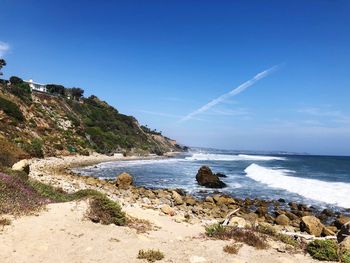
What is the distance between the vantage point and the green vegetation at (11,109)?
59.1 metres

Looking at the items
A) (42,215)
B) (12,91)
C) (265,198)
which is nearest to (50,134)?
(12,91)

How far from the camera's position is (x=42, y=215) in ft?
40.9

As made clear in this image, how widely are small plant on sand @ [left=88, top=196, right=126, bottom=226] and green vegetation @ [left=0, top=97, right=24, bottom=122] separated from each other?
52142 millimetres

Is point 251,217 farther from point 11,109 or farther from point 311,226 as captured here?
point 11,109

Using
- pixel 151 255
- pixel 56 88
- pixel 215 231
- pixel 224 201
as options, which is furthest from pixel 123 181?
pixel 56 88

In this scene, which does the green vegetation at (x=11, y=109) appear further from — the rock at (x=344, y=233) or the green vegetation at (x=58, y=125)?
the rock at (x=344, y=233)

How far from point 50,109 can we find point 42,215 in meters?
76.2

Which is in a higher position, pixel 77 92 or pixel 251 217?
pixel 77 92

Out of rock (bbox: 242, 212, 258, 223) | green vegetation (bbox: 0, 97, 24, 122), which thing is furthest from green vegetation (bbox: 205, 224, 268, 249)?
green vegetation (bbox: 0, 97, 24, 122)

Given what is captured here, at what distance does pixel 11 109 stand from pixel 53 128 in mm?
11156

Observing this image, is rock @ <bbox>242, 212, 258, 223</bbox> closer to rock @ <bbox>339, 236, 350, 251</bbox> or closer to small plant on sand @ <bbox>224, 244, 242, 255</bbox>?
rock @ <bbox>339, 236, 350, 251</bbox>

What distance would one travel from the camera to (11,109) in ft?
197

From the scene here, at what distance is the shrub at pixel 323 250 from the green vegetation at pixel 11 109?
57.9 metres

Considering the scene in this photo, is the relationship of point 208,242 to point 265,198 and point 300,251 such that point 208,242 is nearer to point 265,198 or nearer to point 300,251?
point 300,251
